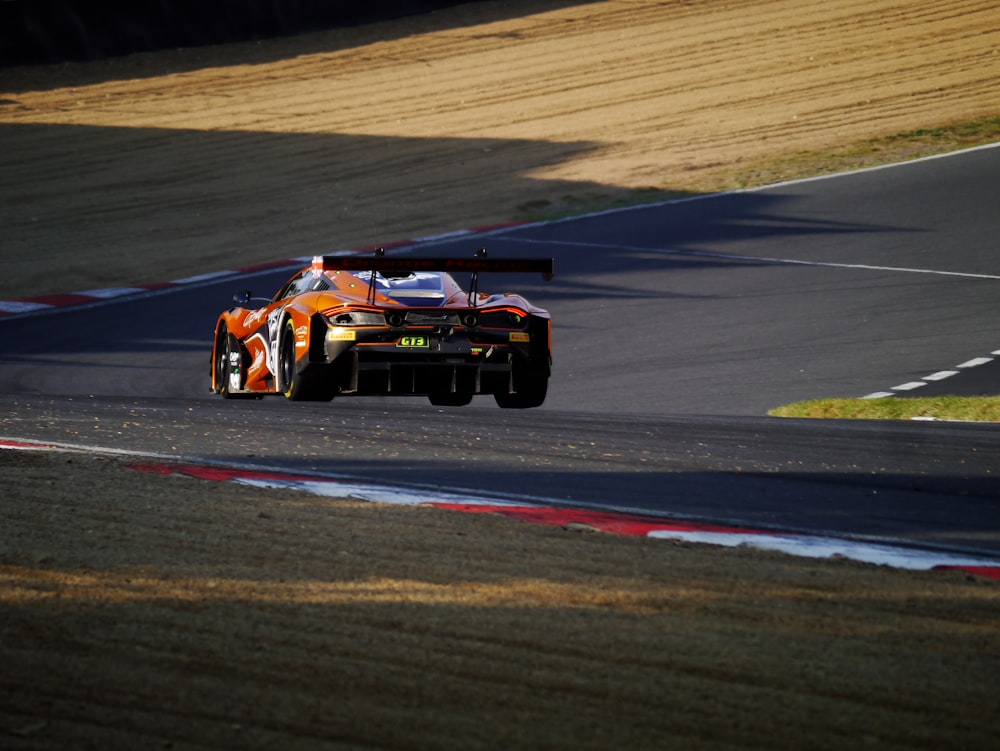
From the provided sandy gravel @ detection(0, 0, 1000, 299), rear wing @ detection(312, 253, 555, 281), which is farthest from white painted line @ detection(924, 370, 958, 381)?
sandy gravel @ detection(0, 0, 1000, 299)

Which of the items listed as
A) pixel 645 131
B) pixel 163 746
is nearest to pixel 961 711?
pixel 163 746

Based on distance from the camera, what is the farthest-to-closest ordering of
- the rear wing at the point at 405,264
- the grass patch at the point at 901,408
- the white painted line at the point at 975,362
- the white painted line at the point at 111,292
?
the white painted line at the point at 111,292 < the white painted line at the point at 975,362 < the grass patch at the point at 901,408 < the rear wing at the point at 405,264

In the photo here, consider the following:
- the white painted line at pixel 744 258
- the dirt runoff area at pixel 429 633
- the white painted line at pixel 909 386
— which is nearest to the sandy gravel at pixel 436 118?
the white painted line at pixel 744 258

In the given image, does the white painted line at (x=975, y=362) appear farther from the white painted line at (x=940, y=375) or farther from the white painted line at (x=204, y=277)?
the white painted line at (x=204, y=277)

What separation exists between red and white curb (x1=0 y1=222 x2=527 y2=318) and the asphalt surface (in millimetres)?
Answer: 434

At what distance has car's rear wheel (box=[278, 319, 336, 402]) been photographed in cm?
975

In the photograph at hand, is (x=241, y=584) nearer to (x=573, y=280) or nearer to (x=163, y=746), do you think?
(x=163, y=746)

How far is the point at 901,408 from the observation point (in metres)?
13.1

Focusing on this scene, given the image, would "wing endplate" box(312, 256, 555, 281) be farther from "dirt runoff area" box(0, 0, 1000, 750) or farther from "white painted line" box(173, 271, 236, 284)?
"white painted line" box(173, 271, 236, 284)

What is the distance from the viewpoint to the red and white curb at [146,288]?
64.4ft

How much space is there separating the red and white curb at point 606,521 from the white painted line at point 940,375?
28.1ft

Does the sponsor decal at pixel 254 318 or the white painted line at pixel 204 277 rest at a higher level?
the sponsor decal at pixel 254 318

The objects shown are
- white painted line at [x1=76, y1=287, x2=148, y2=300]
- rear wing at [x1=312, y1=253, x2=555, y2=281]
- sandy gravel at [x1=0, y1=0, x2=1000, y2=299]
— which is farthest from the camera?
sandy gravel at [x1=0, y1=0, x2=1000, y2=299]

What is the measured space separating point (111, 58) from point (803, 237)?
18.9m
